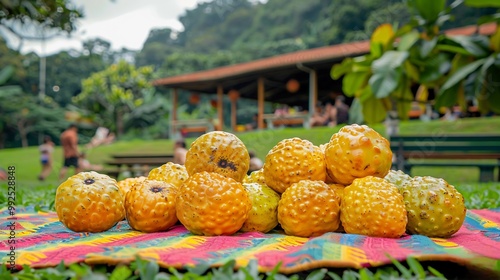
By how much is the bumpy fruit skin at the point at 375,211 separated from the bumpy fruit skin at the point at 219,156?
1.49 ft

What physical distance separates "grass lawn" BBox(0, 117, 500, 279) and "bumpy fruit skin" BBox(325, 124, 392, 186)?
53cm

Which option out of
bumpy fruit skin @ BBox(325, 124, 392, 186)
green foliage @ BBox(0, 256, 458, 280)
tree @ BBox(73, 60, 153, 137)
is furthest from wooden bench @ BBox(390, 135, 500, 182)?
tree @ BBox(73, 60, 153, 137)

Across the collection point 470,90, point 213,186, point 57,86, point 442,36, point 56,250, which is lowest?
point 56,250

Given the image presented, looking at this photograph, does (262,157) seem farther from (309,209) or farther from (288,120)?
(288,120)

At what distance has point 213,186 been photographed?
1.63 metres

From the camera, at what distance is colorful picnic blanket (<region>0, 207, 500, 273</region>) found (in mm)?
1176

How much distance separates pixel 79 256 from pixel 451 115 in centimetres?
1325

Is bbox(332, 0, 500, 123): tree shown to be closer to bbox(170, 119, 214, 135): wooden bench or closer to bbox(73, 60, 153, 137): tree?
bbox(170, 119, 214, 135): wooden bench

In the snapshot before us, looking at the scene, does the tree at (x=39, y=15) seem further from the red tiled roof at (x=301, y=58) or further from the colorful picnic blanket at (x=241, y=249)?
the red tiled roof at (x=301, y=58)

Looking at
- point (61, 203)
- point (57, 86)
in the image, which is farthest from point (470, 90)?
point (57, 86)

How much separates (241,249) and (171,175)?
28.0 inches

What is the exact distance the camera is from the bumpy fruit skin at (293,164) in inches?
69.3

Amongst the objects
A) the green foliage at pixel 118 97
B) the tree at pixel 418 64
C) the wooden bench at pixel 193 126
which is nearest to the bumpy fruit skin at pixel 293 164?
the tree at pixel 418 64

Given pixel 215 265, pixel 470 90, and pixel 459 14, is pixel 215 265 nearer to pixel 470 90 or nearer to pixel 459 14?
pixel 470 90
